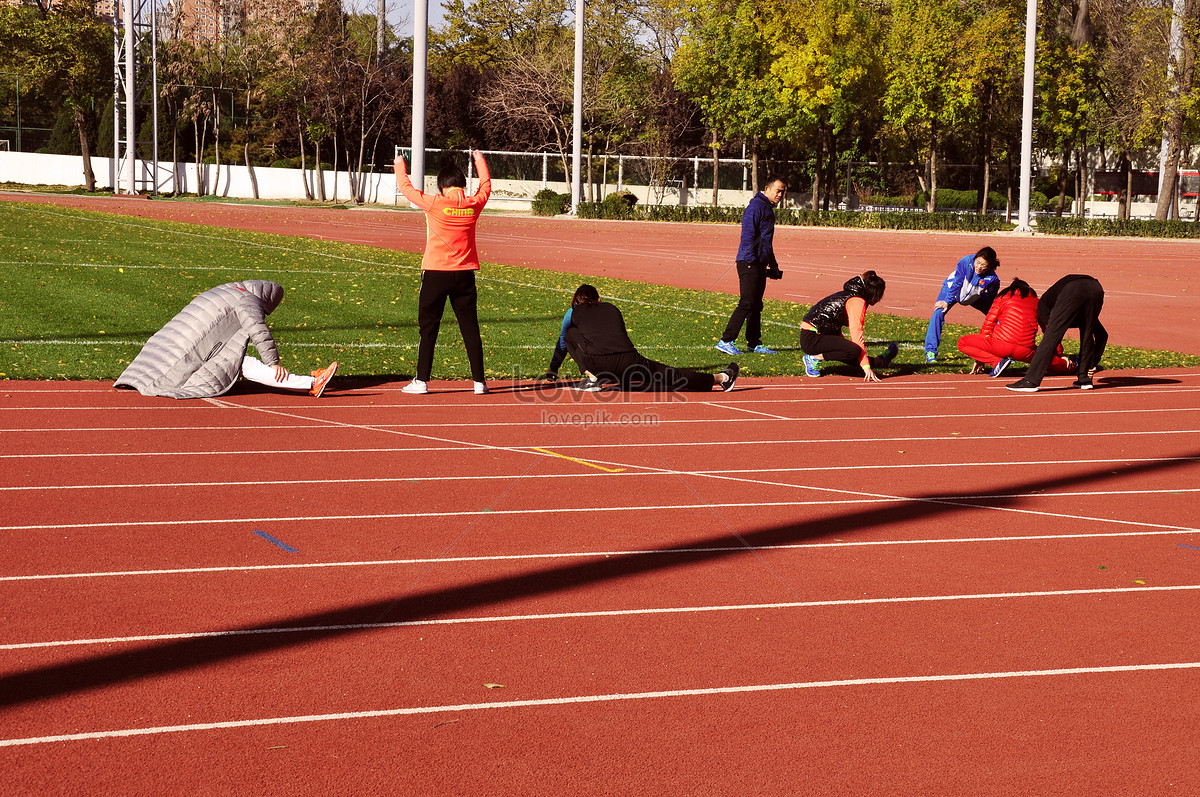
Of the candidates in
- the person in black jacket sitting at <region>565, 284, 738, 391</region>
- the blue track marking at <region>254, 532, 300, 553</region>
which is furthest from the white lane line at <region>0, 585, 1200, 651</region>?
the person in black jacket sitting at <region>565, 284, 738, 391</region>

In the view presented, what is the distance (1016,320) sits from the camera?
1192 centimetres

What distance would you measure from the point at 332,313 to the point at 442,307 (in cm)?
520

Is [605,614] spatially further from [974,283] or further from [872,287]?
[974,283]

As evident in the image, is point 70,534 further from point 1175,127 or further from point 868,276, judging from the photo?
point 1175,127

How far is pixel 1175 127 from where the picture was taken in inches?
1661

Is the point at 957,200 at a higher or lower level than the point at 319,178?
lower

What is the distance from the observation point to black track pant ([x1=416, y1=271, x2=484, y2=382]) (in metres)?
9.59

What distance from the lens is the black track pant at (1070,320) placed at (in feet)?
35.6

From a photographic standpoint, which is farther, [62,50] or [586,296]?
[62,50]

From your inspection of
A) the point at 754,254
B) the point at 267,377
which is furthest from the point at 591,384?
the point at 754,254

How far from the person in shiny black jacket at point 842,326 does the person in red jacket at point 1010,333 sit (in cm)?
100

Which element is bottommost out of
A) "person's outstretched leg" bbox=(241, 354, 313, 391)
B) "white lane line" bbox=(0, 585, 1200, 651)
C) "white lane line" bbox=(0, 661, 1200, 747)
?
"white lane line" bbox=(0, 661, 1200, 747)

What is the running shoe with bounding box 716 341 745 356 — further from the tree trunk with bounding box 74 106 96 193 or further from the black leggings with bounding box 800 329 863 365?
the tree trunk with bounding box 74 106 96 193

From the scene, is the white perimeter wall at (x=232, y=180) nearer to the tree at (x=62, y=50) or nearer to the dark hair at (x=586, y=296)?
the tree at (x=62, y=50)
